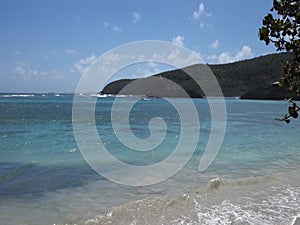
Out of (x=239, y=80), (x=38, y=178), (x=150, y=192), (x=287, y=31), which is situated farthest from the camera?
(x=239, y=80)

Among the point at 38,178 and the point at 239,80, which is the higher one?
the point at 239,80

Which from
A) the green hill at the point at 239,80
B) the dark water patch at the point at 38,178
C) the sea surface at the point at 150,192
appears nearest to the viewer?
the sea surface at the point at 150,192

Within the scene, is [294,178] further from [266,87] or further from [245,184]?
[266,87]

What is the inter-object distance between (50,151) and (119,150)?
13.2 feet

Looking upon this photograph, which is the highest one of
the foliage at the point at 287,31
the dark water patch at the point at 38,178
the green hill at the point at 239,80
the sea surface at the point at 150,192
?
the green hill at the point at 239,80

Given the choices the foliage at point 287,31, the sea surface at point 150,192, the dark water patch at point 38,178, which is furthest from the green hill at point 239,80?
the foliage at point 287,31

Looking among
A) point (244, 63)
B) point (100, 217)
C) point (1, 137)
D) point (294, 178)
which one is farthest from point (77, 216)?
point (244, 63)

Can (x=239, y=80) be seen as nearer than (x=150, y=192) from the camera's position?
No

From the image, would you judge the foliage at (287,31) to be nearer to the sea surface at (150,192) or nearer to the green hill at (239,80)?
the sea surface at (150,192)

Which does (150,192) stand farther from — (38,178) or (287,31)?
(287,31)

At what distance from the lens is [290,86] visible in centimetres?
402

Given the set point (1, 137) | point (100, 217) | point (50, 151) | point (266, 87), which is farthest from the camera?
point (266, 87)

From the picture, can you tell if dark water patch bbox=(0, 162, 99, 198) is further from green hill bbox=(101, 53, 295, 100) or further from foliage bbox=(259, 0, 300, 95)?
green hill bbox=(101, 53, 295, 100)

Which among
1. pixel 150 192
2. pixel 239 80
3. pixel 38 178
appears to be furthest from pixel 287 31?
pixel 239 80
